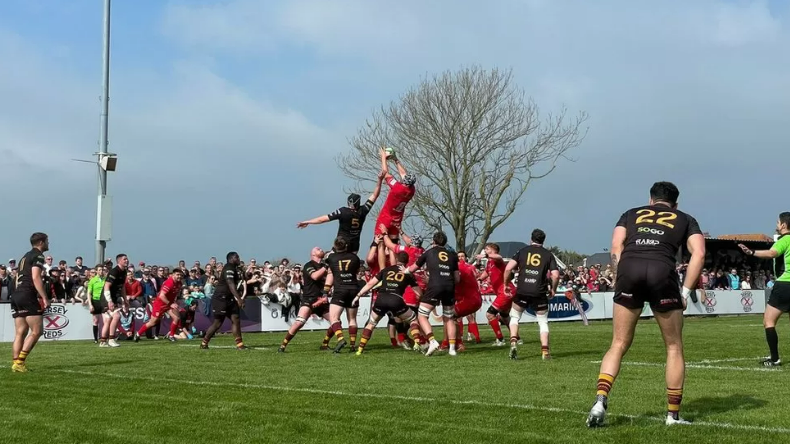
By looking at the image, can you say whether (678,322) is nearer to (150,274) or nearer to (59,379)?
(59,379)

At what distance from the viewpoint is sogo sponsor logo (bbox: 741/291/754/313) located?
39463mm

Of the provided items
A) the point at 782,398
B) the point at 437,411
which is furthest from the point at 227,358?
the point at 782,398

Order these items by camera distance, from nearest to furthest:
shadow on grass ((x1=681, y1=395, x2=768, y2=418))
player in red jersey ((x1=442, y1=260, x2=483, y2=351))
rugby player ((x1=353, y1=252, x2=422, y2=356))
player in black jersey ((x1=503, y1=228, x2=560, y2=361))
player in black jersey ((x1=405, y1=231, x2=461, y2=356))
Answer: shadow on grass ((x1=681, y1=395, x2=768, y2=418)), player in black jersey ((x1=503, y1=228, x2=560, y2=361)), player in black jersey ((x1=405, y1=231, x2=461, y2=356)), rugby player ((x1=353, y1=252, x2=422, y2=356)), player in red jersey ((x1=442, y1=260, x2=483, y2=351))

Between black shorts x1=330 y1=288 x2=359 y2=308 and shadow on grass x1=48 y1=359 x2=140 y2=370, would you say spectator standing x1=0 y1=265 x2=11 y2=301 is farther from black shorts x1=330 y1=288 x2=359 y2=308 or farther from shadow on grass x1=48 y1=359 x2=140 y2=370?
black shorts x1=330 y1=288 x2=359 y2=308

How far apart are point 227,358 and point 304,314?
7.86ft

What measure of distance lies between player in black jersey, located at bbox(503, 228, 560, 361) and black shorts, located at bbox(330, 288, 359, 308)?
338 cm

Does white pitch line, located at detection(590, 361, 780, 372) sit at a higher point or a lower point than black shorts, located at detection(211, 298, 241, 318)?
lower

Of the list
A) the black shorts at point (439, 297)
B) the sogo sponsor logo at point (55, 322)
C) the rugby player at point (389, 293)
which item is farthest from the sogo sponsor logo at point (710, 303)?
the sogo sponsor logo at point (55, 322)

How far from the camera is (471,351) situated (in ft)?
55.9

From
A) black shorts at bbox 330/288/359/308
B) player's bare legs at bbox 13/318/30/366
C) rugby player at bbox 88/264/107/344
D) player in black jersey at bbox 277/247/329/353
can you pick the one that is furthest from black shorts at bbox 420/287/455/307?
rugby player at bbox 88/264/107/344

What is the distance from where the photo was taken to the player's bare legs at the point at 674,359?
25.2 feet

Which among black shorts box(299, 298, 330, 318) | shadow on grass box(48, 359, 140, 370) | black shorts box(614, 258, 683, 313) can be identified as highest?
black shorts box(299, 298, 330, 318)

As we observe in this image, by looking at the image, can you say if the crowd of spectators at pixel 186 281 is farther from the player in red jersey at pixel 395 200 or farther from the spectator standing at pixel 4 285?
the player in red jersey at pixel 395 200

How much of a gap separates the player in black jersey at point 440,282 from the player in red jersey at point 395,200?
135 cm
